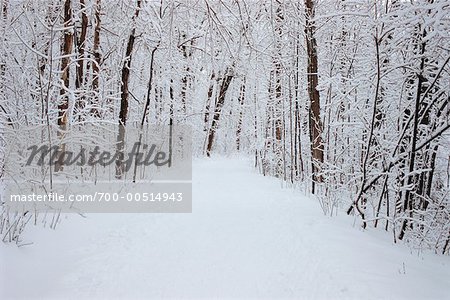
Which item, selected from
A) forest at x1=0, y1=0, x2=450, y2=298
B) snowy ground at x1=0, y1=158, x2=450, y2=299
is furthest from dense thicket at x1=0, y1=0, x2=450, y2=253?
snowy ground at x1=0, y1=158, x2=450, y2=299

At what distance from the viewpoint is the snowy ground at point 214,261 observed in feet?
9.55

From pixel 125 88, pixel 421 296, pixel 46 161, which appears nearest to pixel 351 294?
pixel 421 296

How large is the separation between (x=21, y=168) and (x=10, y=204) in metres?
0.52

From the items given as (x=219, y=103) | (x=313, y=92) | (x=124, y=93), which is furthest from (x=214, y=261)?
(x=219, y=103)

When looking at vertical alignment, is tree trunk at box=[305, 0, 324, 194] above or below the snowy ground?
above

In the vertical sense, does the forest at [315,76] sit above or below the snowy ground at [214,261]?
above

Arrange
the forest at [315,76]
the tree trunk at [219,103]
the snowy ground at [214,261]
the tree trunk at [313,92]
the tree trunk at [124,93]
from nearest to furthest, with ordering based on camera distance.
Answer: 1. the snowy ground at [214,261]
2. the forest at [315,76]
3. the tree trunk at [124,93]
4. the tree trunk at [313,92]
5. the tree trunk at [219,103]

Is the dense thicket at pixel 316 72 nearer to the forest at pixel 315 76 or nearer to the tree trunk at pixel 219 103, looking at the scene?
the forest at pixel 315 76

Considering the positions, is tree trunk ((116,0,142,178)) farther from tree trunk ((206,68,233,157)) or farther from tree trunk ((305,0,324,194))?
tree trunk ((206,68,233,157))

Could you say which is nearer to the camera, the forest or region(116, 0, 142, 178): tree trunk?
the forest

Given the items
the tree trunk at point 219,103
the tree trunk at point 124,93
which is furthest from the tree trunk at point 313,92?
the tree trunk at point 219,103

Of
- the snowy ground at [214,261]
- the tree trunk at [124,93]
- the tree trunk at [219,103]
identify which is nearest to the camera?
the snowy ground at [214,261]

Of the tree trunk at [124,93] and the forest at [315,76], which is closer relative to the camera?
the forest at [315,76]

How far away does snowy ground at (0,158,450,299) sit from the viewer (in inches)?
115
